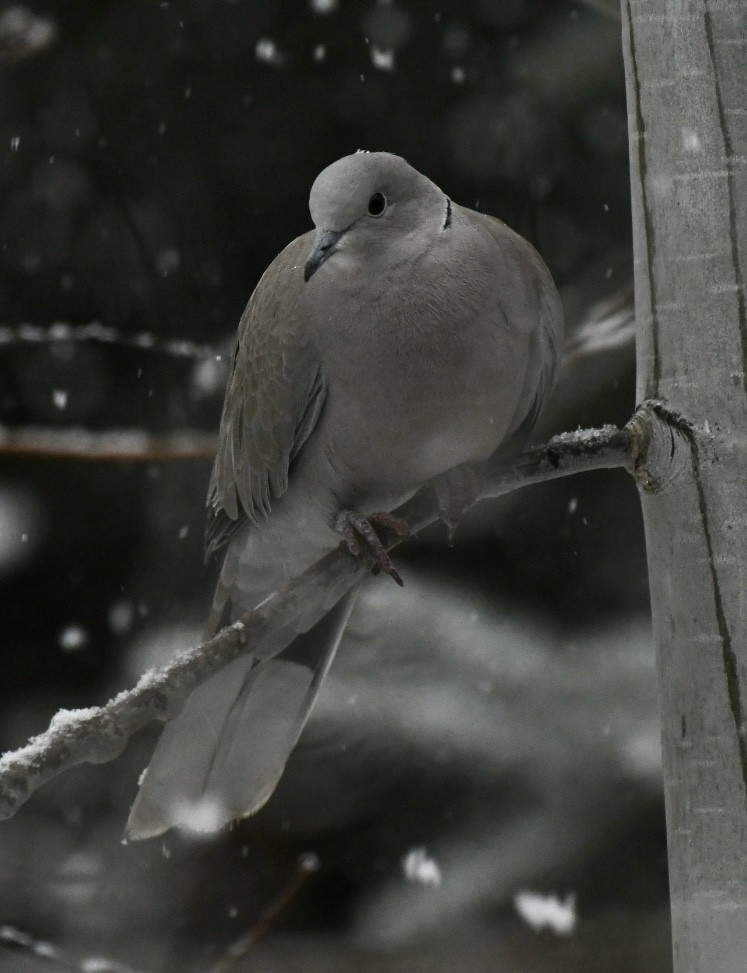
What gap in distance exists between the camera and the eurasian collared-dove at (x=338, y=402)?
146 centimetres

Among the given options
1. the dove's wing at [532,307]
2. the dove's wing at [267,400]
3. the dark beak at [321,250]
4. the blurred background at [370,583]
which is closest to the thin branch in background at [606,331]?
the blurred background at [370,583]

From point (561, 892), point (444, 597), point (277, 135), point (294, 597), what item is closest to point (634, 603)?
point (444, 597)

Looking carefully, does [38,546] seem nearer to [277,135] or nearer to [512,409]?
[277,135]

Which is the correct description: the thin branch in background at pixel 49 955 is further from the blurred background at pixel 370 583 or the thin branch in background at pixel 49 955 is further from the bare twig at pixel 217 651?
the bare twig at pixel 217 651

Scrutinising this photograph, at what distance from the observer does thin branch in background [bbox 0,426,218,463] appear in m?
1.88

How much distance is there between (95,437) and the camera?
6.94 feet

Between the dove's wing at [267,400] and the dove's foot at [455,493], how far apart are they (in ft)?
0.60

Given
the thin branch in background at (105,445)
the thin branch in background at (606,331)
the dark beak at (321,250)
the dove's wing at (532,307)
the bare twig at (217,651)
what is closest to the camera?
the bare twig at (217,651)

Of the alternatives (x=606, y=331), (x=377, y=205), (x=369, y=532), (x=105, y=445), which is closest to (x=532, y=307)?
(x=377, y=205)

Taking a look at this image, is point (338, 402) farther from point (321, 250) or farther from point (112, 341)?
point (112, 341)

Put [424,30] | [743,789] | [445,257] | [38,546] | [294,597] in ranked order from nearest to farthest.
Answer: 1. [743,789]
2. [294,597]
3. [445,257]
4. [38,546]
5. [424,30]

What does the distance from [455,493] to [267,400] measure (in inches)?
10.4

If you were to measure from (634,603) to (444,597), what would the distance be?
1.25 ft

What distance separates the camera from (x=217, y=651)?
114 centimetres
